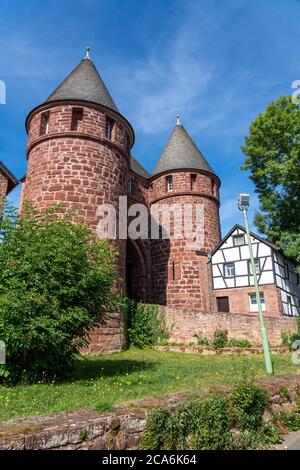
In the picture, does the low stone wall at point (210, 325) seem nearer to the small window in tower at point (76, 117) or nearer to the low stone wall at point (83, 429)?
the small window in tower at point (76, 117)

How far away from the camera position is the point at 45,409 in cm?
421

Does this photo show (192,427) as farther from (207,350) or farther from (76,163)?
(76,163)

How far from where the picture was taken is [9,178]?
61.6ft

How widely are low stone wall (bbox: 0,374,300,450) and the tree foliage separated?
16388mm

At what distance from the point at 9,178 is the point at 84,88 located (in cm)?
753

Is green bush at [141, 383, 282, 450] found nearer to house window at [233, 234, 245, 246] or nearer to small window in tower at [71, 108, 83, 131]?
small window in tower at [71, 108, 83, 131]

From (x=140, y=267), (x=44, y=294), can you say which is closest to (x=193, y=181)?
(x=140, y=267)

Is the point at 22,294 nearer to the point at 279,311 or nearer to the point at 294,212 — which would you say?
the point at 279,311

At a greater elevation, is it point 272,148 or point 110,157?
point 272,148

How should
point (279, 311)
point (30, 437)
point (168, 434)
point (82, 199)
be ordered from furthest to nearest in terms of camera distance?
point (279, 311), point (82, 199), point (168, 434), point (30, 437)

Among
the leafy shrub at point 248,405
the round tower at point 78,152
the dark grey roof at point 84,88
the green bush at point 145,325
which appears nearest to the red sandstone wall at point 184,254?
the green bush at point 145,325
